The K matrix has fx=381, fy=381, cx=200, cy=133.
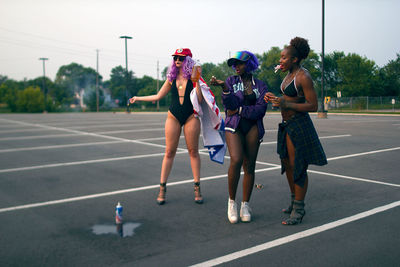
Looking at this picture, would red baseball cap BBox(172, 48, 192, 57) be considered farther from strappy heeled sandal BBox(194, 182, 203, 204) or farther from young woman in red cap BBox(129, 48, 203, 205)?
strappy heeled sandal BBox(194, 182, 203, 204)

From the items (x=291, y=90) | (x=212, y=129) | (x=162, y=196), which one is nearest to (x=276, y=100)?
(x=291, y=90)

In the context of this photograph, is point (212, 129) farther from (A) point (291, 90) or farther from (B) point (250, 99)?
(A) point (291, 90)

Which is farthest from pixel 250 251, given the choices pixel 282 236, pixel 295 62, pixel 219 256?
pixel 295 62

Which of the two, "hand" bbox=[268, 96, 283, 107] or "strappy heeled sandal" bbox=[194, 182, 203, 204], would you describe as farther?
"strappy heeled sandal" bbox=[194, 182, 203, 204]

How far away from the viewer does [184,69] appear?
529cm

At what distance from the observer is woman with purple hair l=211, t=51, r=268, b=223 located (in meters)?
4.31

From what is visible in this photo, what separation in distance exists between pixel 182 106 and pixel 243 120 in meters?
1.22

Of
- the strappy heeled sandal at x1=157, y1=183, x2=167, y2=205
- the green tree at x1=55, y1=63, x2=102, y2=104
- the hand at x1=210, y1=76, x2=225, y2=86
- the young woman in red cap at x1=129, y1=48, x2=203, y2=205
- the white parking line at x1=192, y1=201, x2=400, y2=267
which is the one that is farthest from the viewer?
the green tree at x1=55, y1=63, x2=102, y2=104

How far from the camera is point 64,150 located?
10.9m

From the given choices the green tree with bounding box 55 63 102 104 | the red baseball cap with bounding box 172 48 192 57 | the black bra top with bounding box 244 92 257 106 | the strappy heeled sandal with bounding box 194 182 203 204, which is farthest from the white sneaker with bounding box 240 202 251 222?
the green tree with bounding box 55 63 102 104

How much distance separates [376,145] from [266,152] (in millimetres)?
3610

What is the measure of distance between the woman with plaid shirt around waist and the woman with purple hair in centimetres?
24

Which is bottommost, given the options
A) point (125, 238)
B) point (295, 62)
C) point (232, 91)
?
point (125, 238)

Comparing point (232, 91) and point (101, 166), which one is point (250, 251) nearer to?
point (232, 91)
